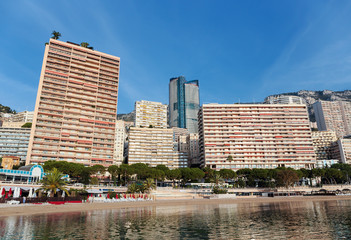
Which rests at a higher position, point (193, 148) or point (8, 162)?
point (193, 148)

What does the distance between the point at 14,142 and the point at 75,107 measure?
206ft

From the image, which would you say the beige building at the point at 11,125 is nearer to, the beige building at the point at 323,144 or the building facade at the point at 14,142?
the building facade at the point at 14,142

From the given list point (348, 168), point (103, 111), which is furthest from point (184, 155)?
point (348, 168)

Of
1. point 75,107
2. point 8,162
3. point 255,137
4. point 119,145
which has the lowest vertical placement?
point 8,162

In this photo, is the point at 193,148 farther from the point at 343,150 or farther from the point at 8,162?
the point at 8,162

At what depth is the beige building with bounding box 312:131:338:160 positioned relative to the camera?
583 feet

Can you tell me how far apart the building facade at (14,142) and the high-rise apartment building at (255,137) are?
108 metres

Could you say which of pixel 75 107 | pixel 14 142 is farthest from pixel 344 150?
pixel 14 142

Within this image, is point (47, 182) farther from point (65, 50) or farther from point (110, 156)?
point (65, 50)

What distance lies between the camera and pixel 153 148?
158 m

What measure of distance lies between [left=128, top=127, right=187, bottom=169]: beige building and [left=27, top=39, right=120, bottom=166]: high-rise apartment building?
35801mm

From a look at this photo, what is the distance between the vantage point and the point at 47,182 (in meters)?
55.4

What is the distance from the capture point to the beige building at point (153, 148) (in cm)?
15475

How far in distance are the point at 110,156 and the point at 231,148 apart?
66.8 meters
